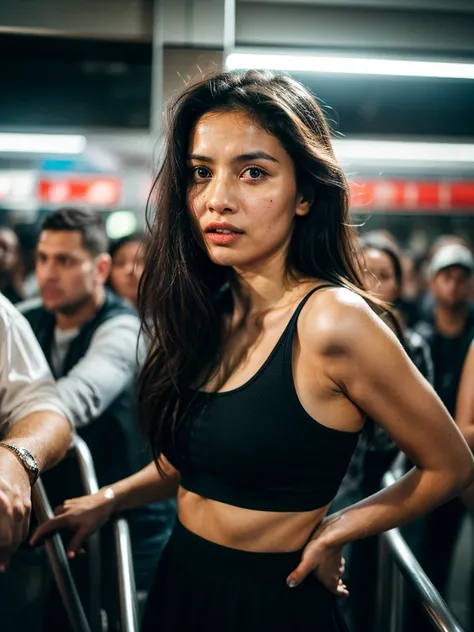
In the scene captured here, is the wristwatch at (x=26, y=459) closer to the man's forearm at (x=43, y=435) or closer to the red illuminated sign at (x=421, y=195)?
the man's forearm at (x=43, y=435)

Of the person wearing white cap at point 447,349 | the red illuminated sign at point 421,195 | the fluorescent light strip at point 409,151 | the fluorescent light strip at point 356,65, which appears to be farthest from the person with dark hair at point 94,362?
the red illuminated sign at point 421,195

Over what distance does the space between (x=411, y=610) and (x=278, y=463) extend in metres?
1.91

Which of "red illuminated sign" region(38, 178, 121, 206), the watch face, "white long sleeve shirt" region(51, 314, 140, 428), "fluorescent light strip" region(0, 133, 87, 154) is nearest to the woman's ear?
the watch face

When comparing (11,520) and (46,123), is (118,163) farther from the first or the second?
(11,520)

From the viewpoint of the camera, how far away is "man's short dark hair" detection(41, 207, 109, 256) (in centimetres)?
224

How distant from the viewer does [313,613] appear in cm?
120

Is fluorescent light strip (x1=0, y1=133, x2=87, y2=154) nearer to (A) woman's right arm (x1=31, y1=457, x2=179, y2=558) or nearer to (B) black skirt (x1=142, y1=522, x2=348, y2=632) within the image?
(A) woman's right arm (x1=31, y1=457, x2=179, y2=558)

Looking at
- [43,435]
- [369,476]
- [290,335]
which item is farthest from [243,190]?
[369,476]

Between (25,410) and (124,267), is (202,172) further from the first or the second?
(124,267)

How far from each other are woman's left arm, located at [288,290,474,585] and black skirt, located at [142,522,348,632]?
0.06 metres

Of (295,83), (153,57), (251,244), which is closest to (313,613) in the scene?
(251,244)

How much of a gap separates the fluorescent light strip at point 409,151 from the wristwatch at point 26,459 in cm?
520

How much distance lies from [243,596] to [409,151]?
22.8ft

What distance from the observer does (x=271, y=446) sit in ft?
3.67
